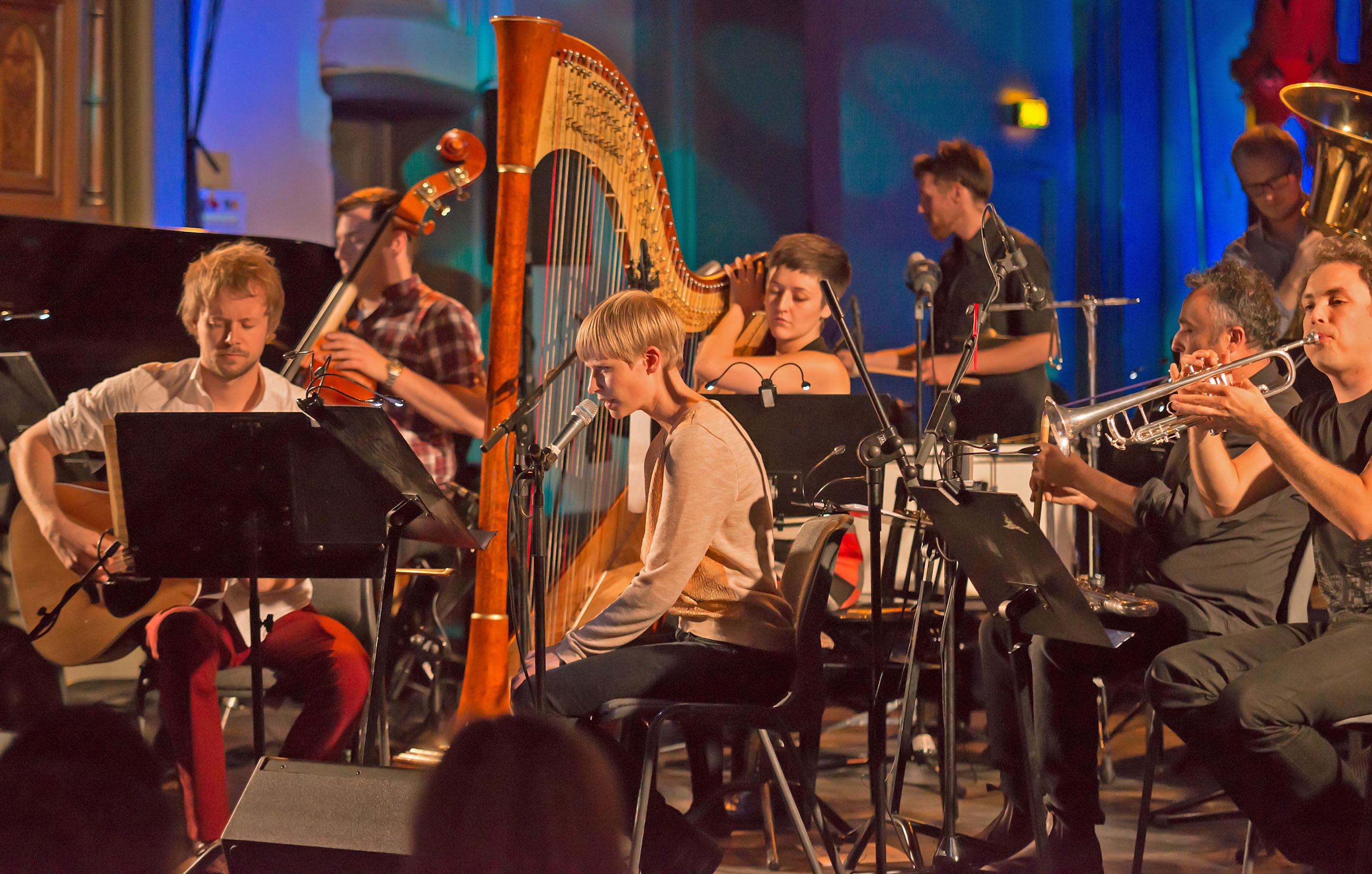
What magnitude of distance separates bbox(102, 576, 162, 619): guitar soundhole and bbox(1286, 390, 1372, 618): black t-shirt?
8.64 ft

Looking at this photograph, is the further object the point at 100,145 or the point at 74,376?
the point at 100,145

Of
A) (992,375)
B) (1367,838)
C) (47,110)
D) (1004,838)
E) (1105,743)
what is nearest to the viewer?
(1367,838)

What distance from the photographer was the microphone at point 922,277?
12.0 ft

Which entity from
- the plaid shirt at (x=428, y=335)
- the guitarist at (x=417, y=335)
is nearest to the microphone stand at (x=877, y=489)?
the guitarist at (x=417, y=335)

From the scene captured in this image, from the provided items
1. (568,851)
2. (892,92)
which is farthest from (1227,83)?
(568,851)

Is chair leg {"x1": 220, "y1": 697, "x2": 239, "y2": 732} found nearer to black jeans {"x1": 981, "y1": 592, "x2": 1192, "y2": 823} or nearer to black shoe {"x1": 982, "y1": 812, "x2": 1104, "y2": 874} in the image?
black jeans {"x1": 981, "y1": 592, "x2": 1192, "y2": 823}

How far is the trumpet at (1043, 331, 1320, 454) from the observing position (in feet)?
7.61

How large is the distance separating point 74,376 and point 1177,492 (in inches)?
120

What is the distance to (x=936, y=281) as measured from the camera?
12.0 ft

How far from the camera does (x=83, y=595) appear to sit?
9.94 feet

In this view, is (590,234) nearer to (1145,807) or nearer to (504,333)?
(504,333)

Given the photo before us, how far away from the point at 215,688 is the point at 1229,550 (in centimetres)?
228

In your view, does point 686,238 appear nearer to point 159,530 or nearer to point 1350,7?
point 1350,7

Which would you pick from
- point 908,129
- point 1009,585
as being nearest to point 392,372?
point 1009,585
